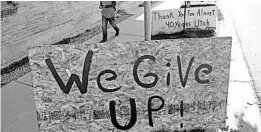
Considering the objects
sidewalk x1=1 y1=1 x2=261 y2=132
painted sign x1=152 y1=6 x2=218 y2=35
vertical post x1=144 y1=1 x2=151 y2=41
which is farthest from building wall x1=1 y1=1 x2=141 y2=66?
vertical post x1=144 y1=1 x2=151 y2=41

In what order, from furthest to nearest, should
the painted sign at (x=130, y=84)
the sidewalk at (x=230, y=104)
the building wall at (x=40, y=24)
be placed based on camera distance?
1. the building wall at (x=40, y=24)
2. the sidewalk at (x=230, y=104)
3. the painted sign at (x=130, y=84)

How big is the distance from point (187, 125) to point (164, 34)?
4.28m

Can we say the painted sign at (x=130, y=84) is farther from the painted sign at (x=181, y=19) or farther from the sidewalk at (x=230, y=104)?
the painted sign at (x=181, y=19)

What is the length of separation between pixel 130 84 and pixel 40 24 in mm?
4385

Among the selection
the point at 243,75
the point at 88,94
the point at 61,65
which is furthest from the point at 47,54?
the point at 243,75

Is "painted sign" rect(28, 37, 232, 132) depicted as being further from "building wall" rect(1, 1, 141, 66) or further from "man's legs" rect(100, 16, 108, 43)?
"man's legs" rect(100, 16, 108, 43)

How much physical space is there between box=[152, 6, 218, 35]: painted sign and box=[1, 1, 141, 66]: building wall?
7.63 ft

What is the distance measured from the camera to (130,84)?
2777 mm

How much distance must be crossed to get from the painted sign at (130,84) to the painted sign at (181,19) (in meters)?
4.06

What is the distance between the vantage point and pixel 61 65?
2.65 meters

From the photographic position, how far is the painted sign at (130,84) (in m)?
2.67

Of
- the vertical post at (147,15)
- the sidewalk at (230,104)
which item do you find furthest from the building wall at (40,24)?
the vertical post at (147,15)

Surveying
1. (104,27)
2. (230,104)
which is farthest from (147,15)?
(104,27)

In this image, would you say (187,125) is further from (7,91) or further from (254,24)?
(254,24)
